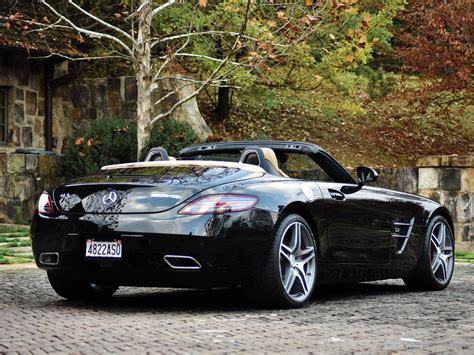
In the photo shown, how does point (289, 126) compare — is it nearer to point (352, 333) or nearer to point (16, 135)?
point (16, 135)

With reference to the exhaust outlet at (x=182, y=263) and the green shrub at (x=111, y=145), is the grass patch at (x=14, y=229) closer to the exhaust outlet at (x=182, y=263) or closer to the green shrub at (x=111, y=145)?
the green shrub at (x=111, y=145)

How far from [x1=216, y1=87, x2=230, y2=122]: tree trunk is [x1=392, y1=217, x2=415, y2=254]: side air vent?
55.9 feet

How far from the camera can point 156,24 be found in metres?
21.6

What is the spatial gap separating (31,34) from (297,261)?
1416 centimetres

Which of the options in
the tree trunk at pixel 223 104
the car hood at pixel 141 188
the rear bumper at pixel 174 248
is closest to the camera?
the rear bumper at pixel 174 248

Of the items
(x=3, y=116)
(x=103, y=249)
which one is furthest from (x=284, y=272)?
(x=3, y=116)

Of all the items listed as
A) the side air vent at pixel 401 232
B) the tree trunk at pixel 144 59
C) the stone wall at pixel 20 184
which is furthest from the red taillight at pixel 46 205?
the stone wall at pixel 20 184

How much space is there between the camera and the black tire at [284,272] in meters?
7.35

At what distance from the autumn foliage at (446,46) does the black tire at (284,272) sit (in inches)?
587

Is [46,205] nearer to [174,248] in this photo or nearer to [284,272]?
[174,248]

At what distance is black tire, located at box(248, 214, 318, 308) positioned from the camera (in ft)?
24.1

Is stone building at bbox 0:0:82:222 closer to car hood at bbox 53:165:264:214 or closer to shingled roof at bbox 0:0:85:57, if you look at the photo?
shingled roof at bbox 0:0:85:57

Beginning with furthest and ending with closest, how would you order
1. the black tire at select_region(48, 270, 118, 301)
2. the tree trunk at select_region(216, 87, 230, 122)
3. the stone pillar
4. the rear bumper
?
the tree trunk at select_region(216, 87, 230, 122) → the stone pillar → the black tire at select_region(48, 270, 118, 301) → the rear bumper

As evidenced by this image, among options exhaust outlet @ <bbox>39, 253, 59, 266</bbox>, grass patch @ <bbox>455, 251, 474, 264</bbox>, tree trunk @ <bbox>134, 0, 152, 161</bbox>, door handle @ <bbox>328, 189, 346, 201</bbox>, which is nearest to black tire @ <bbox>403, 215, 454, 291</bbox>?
door handle @ <bbox>328, 189, 346, 201</bbox>
